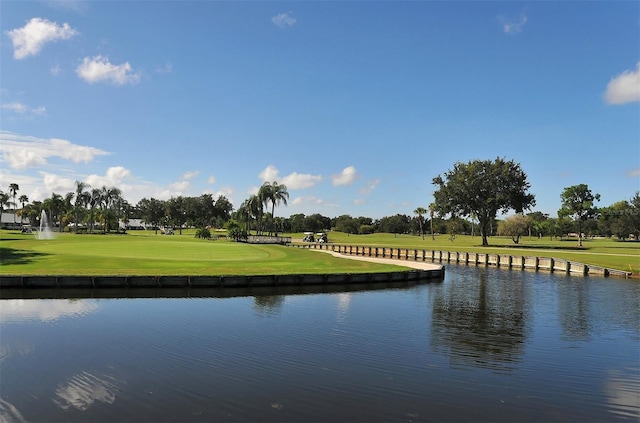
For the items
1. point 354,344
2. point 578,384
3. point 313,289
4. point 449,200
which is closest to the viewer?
point 578,384

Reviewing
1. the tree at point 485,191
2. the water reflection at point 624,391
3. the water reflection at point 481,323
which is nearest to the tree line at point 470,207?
the tree at point 485,191

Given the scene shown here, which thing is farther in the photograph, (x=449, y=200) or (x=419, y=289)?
(x=449, y=200)

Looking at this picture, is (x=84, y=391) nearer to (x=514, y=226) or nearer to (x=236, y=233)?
(x=236, y=233)

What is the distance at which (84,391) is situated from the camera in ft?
41.4

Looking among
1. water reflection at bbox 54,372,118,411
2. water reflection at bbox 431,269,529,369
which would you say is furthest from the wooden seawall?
water reflection at bbox 54,372,118,411

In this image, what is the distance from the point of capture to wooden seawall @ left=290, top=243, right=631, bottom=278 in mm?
50125

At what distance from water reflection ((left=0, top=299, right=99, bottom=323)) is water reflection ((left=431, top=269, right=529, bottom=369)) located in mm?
19037

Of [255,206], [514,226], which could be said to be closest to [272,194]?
[255,206]

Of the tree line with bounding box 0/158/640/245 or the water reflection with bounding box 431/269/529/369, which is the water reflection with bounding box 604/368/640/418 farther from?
the tree line with bounding box 0/158/640/245

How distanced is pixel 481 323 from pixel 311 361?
1218 cm

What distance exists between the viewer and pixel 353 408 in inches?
464

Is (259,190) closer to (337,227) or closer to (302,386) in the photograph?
(337,227)

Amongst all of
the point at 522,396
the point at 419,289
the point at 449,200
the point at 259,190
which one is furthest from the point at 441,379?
the point at 259,190

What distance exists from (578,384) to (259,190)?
107 metres
